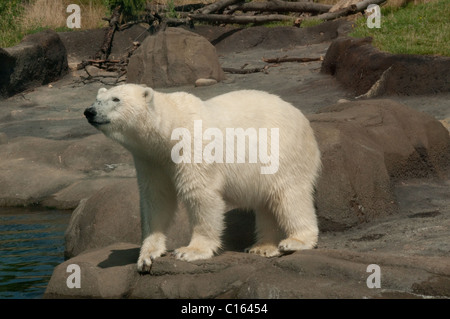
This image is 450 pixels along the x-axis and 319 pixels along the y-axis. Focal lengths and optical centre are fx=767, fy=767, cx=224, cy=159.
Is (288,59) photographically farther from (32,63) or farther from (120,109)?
(120,109)

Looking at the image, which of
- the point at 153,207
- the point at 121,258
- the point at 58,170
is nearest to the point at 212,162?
the point at 153,207

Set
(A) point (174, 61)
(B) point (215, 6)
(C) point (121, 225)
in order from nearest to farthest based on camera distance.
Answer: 1. (C) point (121, 225)
2. (A) point (174, 61)
3. (B) point (215, 6)

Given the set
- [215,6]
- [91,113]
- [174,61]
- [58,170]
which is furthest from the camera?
[215,6]

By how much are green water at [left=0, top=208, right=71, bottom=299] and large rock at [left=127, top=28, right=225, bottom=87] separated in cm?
631

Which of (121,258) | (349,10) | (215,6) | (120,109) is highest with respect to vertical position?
(120,109)

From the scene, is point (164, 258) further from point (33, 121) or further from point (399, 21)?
point (399, 21)

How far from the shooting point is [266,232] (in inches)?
229

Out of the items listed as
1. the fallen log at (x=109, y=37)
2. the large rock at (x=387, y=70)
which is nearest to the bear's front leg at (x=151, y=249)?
the large rock at (x=387, y=70)

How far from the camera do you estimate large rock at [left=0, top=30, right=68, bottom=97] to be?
613 inches

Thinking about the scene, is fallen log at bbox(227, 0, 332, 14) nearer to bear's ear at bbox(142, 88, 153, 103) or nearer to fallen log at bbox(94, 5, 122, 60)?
fallen log at bbox(94, 5, 122, 60)

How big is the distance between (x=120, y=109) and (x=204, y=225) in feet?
3.14

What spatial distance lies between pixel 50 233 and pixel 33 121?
608cm

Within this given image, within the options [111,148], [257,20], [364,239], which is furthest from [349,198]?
[257,20]

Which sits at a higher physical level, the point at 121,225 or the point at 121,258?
the point at 121,258
